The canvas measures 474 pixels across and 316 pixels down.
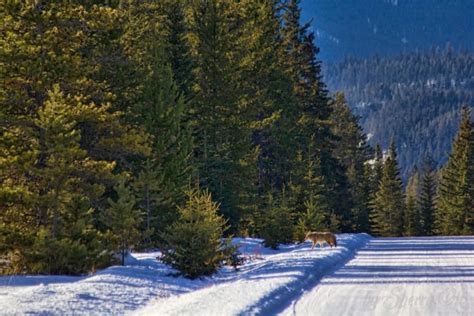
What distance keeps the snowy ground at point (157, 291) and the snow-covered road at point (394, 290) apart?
504mm

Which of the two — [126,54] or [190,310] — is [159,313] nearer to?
[190,310]

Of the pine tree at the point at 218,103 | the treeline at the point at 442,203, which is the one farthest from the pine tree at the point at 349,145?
the pine tree at the point at 218,103

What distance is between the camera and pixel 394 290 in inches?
531

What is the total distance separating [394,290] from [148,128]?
1639cm

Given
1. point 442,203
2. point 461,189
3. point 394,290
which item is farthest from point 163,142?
point 442,203

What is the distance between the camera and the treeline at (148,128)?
17172 mm

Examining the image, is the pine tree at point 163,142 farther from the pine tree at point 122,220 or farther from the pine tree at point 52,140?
the pine tree at point 122,220

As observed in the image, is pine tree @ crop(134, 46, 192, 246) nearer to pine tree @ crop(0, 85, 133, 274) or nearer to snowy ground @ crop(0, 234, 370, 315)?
pine tree @ crop(0, 85, 133, 274)

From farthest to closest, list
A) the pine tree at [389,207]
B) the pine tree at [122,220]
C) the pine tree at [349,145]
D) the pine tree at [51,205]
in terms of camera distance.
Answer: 1. the pine tree at [349,145]
2. the pine tree at [389,207]
3. the pine tree at [122,220]
4. the pine tree at [51,205]

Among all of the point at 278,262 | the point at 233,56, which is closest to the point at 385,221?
the point at 233,56

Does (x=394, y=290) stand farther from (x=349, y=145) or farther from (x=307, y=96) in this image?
(x=349, y=145)

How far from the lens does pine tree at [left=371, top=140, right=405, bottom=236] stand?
77688 millimetres

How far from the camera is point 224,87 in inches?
1529

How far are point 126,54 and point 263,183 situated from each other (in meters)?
22.1
